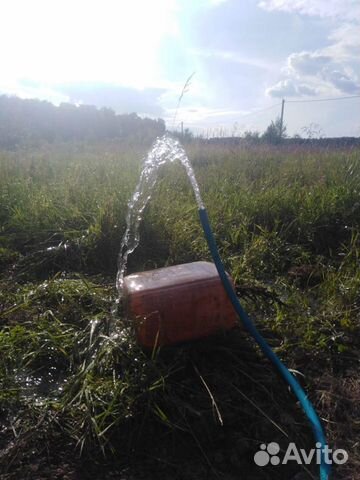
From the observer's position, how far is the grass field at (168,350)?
1.34m

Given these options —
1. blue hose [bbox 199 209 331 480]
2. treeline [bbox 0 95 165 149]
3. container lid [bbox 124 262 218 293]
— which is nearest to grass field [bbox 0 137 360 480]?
blue hose [bbox 199 209 331 480]

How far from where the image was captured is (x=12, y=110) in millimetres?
19406

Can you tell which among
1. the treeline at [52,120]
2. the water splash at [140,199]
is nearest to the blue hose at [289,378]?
the water splash at [140,199]

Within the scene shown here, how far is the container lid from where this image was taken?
1639mm

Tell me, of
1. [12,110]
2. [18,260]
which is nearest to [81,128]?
[12,110]

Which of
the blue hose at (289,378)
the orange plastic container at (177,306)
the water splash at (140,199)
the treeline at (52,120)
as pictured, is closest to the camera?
the blue hose at (289,378)

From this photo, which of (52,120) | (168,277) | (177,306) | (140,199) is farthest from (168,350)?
(52,120)

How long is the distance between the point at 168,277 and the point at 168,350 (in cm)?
28

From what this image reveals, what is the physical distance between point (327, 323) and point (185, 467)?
967 mm

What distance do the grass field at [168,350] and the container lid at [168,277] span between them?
21 cm

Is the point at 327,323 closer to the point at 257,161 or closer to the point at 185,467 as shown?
the point at 185,467

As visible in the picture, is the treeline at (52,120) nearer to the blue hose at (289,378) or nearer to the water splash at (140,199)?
the water splash at (140,199)

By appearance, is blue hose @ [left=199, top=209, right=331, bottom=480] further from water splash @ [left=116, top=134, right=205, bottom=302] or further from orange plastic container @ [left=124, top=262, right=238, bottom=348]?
water splash @ [left=116, top=134, right=205, bottom=302]

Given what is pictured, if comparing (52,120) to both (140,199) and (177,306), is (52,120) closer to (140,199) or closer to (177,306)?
(140,199)
